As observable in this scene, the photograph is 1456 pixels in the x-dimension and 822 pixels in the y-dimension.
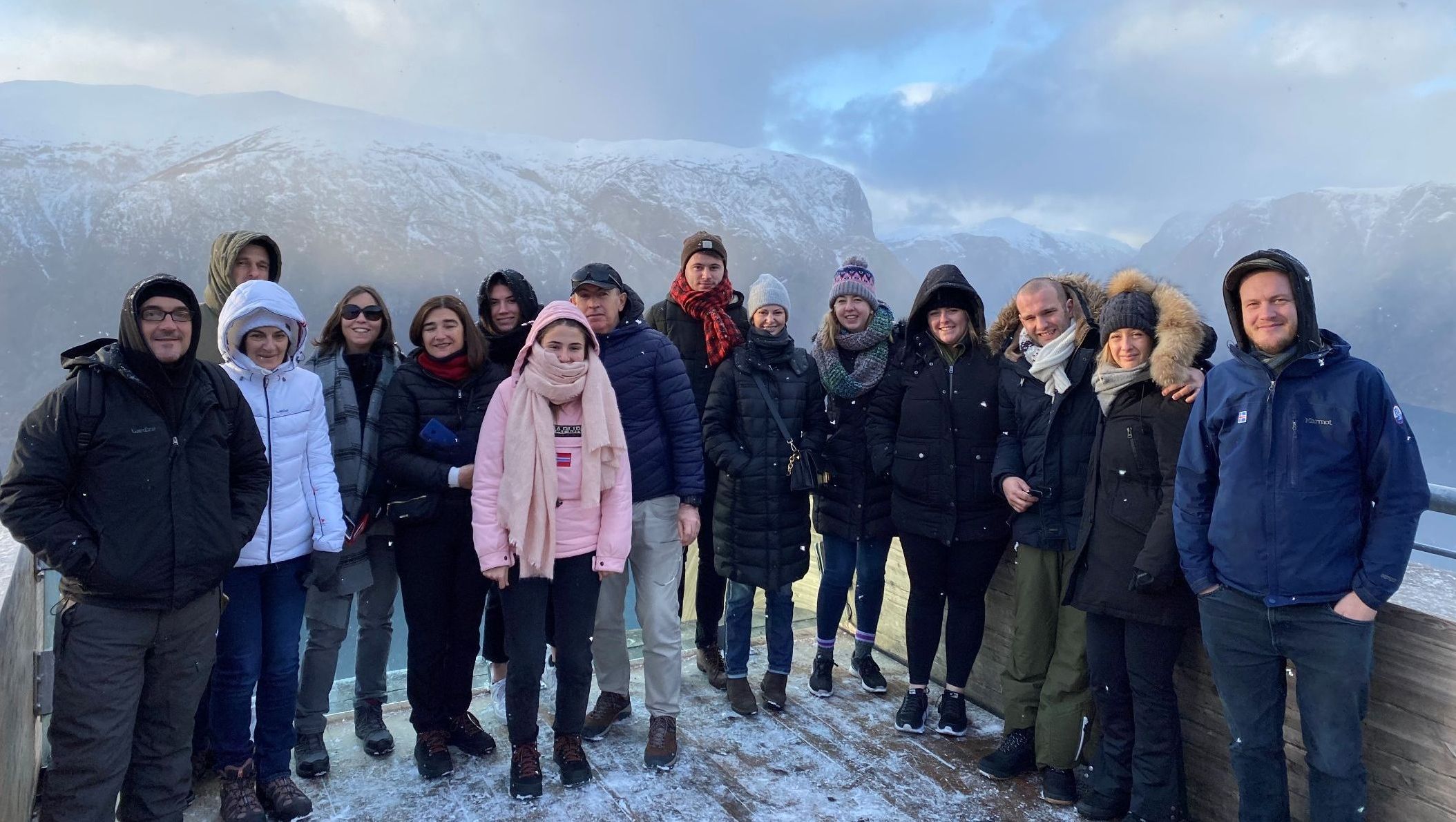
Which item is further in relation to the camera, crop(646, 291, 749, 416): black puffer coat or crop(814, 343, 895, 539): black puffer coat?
crop(646, 291, 749, 416): black puffer coat

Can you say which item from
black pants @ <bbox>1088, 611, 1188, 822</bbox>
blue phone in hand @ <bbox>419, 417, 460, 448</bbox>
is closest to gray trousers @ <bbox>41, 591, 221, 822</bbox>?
blue phone in hand @ <bbox>419, 417, 460, 448</bbox>

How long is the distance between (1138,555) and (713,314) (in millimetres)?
2315

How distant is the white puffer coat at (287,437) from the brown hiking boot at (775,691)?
2.16 m

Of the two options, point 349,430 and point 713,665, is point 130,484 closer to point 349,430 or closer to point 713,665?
point 349,430

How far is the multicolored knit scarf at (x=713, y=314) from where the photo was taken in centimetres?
424

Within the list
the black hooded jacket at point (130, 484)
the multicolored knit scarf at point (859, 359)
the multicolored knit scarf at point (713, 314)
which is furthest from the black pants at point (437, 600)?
the multicolored knit scarf at point (859, 359)

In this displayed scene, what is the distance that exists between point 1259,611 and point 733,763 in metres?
2.12

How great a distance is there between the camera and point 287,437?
301 centimetres

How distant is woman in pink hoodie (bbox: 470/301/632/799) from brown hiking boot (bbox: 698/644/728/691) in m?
1.11

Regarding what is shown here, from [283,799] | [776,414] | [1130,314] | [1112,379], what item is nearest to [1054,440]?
[1112,379]

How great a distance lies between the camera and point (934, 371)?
3.82m

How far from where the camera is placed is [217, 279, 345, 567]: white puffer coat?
115 inches

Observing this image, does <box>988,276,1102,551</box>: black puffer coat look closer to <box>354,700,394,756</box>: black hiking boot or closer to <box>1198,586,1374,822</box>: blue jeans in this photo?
<box>1198,586,1374,822</box>: blue jeans

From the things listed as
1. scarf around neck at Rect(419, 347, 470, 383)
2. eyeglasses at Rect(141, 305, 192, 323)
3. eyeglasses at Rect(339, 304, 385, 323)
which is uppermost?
eyeglasses at Rect(339, 304, 385, 323)
